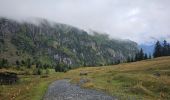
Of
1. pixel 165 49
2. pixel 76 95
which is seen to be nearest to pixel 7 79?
pixel 76 95

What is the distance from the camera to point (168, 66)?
8706 centimetres

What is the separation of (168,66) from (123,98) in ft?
175

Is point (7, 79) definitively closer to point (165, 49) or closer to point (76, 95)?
point (76, 95)

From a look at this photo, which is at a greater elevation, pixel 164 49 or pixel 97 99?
pixel 164 49

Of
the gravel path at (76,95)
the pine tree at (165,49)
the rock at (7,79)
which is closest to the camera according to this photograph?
the gravel path at (76,95)

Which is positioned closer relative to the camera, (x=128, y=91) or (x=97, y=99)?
(x=97, y=99)

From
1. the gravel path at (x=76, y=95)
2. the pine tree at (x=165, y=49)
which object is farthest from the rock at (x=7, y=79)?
the pine tree at (x=165, y=49)

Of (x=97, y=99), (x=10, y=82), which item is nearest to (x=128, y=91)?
(x=97, y=99)

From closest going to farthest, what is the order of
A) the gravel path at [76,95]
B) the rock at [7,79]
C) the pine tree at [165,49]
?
the gravel path at [76,95] < the rock at [7,79] < the pine tree at [165,49]

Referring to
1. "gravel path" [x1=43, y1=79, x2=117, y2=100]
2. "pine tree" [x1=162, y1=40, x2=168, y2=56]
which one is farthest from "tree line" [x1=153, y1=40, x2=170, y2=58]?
"gravel path" [x1=43, y1=79, x2=117, y2=100]

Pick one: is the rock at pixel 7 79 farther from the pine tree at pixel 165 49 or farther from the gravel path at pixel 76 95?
the pine tree at pixel 165 49

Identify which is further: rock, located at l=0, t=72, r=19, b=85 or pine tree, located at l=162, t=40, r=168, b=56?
pine tree, located at l=162, t=40, r=168, b=56

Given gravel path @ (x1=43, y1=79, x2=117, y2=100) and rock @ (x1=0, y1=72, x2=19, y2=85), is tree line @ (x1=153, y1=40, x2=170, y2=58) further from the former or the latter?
gravel path @ (x1=43, y1=79, x2=117, y2=100)

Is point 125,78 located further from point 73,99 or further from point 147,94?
point 73,99
